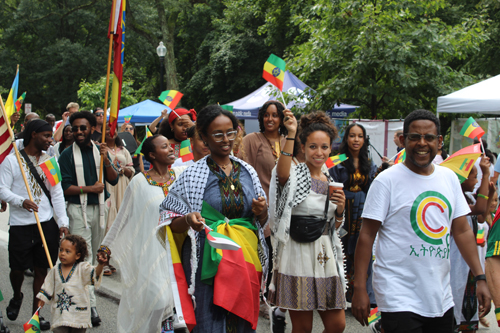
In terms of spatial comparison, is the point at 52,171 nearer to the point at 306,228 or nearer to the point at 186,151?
the point at 186,151

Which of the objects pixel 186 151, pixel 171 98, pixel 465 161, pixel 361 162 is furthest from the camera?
pixel 171 98

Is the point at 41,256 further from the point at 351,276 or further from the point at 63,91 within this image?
the point at 63,91

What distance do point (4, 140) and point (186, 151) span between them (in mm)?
1846

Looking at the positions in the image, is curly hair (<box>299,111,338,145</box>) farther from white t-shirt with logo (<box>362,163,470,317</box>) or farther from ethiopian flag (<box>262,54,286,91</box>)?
white t-shirt with logo (<box>362,163,470,317</box>)

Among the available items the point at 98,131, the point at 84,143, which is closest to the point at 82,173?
the point at 84,143

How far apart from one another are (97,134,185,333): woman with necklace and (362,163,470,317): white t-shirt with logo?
2.05 metres

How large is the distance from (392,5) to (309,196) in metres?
7.33

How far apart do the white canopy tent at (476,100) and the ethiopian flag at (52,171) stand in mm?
6924

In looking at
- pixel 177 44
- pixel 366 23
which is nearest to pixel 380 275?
pixel 366 23

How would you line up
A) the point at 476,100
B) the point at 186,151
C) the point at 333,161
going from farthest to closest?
the point at 476,100 → the point at 186,151 → the point at 333,161

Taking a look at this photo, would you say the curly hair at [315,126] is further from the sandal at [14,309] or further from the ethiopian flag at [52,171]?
the sandal at [14,309]

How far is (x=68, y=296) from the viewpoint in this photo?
4.67 m

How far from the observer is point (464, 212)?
327cm

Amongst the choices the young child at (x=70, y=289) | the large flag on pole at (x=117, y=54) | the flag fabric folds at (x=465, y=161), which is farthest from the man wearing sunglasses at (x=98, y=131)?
the flag fabric folds at (x=465, y=161)
